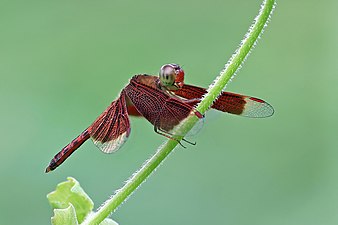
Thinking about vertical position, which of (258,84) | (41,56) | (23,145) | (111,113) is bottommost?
(23,145)

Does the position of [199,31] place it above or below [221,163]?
above

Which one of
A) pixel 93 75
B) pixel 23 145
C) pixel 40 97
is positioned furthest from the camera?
pixel 93 75

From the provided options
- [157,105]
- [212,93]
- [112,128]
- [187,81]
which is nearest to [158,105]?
[157,105]

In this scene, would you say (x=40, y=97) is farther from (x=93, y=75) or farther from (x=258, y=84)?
(x=258, y=84)

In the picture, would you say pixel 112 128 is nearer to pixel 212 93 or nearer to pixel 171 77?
pixel 171 77

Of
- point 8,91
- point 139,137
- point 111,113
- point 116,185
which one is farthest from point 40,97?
point 111,113

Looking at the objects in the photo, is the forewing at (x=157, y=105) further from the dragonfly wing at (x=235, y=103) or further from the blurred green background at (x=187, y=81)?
the blurred green background at (x=187, y=81)

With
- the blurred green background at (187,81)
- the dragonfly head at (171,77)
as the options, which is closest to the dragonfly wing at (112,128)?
the dragonfly head at (171,77)

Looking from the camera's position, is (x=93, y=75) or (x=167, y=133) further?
(x=93, y=75)
